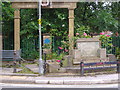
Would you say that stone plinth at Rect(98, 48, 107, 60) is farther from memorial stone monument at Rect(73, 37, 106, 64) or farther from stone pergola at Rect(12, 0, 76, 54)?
stone pergola at Rect(12, 0, 76, 54)

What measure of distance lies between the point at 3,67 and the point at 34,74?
9.89 feet

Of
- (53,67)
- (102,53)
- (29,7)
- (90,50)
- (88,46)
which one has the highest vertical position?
(29,7)

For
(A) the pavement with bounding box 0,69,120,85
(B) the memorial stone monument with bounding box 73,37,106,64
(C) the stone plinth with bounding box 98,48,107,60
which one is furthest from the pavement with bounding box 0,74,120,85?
(C) the stone plinth with bounding box 98,48,107,60

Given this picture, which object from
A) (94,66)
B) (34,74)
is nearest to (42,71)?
(34,74)

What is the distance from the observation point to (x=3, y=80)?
372 inches

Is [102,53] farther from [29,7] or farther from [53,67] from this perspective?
[29,7]

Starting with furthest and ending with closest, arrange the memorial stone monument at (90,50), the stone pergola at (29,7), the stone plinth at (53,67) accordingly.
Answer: the stone pergola at (29,7)
the memorial stone monument at (90,50)
the stone plinth at (53,67)

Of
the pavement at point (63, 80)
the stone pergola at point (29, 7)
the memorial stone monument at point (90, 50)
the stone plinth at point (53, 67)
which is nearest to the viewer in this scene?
the pavement at point (63, 80)

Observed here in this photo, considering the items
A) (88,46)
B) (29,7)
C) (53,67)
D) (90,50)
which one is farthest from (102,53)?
(29,7)

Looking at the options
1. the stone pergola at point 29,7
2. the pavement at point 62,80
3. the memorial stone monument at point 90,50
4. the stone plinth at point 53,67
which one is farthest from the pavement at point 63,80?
the stone pergola at point 29,7

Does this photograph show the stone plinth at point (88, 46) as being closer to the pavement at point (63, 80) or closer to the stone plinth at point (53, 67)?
the stone plinth at point (53, 67)

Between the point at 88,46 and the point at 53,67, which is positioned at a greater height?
the point at 88,46

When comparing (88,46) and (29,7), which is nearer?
(88,46)

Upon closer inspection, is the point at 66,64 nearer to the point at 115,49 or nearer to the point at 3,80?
the point at 3,80
